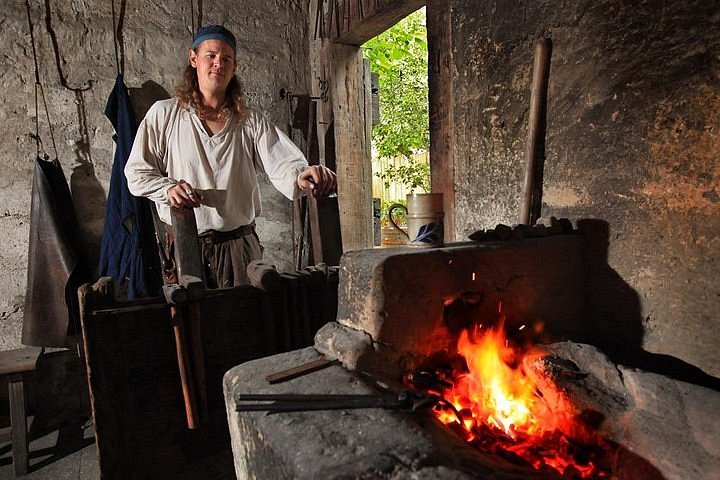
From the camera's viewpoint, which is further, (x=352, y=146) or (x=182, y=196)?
(x=352, y=146)

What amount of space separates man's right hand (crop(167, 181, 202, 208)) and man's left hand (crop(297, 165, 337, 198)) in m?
0.59

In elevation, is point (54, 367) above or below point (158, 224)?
below

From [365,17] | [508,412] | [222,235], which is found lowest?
[508,412]

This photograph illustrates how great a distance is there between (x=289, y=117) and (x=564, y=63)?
275cm

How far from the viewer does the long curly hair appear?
2.60 metres

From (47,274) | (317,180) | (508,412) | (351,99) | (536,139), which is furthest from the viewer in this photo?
→ (351,99)

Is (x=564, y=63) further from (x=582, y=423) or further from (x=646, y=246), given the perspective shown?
(x=582, y=423)

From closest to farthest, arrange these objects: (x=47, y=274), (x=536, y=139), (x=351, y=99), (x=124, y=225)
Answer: (x=536, y=139)
(x=47, y=274)
(x=124, y=225)
(x=351, y=99)

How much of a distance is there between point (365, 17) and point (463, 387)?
303 centimetres

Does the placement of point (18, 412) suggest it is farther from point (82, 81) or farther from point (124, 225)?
point (82, 81)

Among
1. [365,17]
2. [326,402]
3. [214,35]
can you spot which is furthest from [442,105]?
[326,402]

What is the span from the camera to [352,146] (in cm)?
420

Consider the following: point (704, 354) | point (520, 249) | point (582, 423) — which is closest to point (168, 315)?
point (520, 249)

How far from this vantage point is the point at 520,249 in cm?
178
